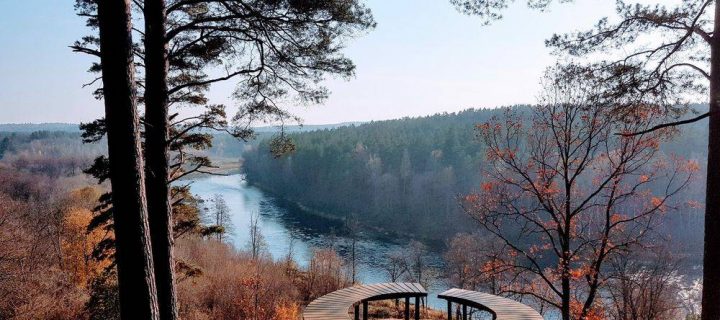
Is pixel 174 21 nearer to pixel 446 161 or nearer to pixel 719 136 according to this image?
pixel 719 136

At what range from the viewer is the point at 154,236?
19.9 ft

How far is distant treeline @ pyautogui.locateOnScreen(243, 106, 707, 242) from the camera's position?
1783 inches

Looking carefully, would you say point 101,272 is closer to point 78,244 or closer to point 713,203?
point 78,244

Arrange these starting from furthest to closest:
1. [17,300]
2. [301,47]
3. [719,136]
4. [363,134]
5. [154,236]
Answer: [363,134] → [17,300] → [301,47] → [154,236] → [719,136]

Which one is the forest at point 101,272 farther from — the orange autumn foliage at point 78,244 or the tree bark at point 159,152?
the tree bark at point 159,152

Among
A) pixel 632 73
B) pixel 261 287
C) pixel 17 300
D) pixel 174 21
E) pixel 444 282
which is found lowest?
pixel 444 282

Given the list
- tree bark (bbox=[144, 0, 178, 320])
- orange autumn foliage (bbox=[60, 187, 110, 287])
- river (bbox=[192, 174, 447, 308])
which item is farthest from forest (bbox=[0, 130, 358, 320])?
tree bark (bbox=[144, 0, 178, 320])

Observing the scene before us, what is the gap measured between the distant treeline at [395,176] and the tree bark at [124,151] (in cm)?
4002

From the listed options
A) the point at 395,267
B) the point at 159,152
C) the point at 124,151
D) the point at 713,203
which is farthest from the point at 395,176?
the point at 124,151

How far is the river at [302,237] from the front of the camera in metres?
31.5

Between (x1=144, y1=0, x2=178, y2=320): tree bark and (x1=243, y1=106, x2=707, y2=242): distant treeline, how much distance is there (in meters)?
38.3

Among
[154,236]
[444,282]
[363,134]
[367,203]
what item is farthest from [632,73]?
[363,134]

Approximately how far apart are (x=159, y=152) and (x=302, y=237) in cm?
3569

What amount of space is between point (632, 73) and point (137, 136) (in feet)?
16.9
